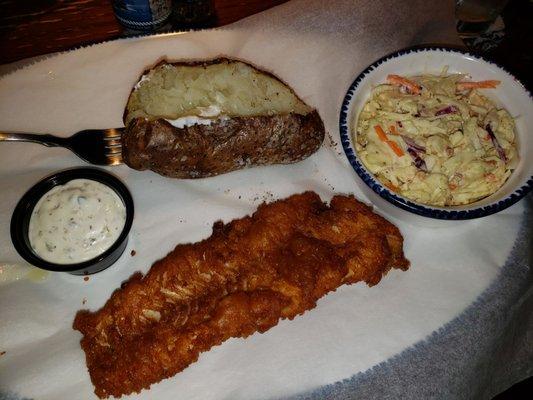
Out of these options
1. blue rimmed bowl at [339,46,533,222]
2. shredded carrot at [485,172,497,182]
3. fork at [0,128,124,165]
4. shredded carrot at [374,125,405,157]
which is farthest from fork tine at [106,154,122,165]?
shredded carrot at [485,172,497,182]

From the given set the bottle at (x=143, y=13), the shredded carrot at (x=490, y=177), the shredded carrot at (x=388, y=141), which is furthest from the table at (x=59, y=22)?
the shredded carrot at (x=490, y=177)

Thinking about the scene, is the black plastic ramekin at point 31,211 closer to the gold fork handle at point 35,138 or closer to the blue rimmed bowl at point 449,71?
the gold fork handle at point 35,138

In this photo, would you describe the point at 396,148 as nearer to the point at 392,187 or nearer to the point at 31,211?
the point at 392,187

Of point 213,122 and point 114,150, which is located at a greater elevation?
point 213,122

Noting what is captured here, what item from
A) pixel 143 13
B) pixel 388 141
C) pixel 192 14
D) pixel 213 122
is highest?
pixel 143 13

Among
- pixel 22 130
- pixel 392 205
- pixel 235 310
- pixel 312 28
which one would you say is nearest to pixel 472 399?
pixel 392 205

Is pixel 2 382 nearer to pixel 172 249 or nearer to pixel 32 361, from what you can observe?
pixel 32 361

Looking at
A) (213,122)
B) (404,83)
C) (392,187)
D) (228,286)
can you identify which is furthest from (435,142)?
(228,286)

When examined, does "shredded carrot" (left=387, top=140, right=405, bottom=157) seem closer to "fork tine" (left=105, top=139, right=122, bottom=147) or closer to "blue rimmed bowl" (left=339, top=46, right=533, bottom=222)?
"blue rimmed bowl" (left=339, top=46, right=533, bottom=222)
